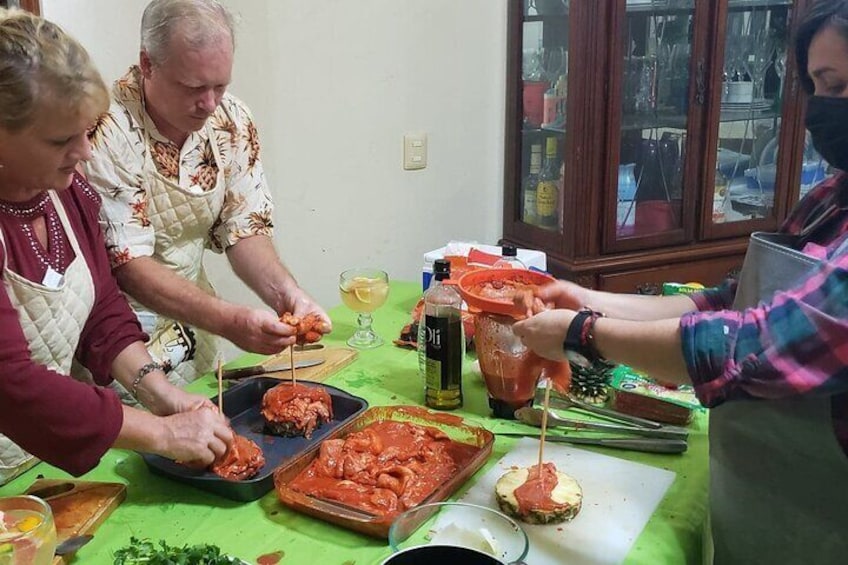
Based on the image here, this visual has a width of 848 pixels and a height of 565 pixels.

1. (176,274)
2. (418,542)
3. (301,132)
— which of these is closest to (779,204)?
(301,132)

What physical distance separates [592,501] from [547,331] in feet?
0.84

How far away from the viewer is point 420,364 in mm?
1530

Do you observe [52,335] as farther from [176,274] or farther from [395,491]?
[395,491]

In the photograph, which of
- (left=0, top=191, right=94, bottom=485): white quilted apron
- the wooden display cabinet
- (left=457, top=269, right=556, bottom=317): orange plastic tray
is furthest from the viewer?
the wooden display cabinet

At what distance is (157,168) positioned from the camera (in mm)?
1674

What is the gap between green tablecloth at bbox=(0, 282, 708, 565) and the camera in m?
1.03

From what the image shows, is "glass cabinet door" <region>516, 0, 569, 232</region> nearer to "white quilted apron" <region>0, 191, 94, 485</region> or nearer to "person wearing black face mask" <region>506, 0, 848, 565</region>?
"person wearing black face mask" <region>506, 0, 848, 565</region>

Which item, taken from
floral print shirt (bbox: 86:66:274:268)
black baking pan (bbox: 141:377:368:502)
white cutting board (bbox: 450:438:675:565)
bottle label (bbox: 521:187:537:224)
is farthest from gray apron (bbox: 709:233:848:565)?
bottle label (bbox: 521:187:537:224)

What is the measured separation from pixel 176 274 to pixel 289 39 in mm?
1136

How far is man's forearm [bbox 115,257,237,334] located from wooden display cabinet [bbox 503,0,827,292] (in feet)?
5.07

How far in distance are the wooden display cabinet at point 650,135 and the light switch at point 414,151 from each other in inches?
14.4

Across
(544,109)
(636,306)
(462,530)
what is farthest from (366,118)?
(462,530)

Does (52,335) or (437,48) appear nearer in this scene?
(52,335)

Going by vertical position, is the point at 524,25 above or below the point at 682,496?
above
